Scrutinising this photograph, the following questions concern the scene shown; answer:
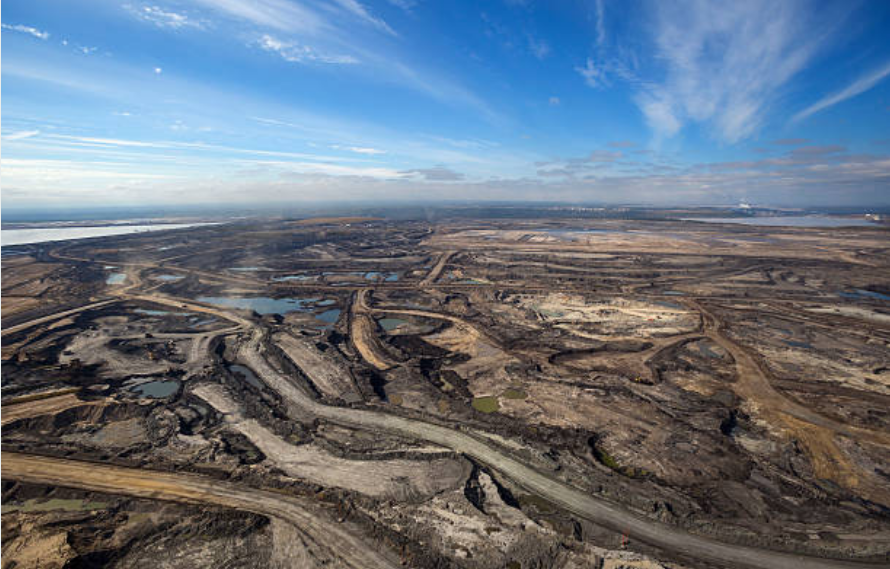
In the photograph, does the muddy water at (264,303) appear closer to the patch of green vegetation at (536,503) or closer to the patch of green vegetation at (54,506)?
the patch of green vegetation at (54,506)

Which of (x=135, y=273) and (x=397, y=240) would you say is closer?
(x=135, y=273)

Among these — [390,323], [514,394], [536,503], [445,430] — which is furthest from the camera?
[390,323]

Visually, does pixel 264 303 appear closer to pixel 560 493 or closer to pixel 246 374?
pixel 246 374

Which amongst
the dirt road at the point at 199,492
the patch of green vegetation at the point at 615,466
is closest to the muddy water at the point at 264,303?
the dirt road at the point at 199,492

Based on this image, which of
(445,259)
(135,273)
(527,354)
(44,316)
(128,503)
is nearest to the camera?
(128,503)

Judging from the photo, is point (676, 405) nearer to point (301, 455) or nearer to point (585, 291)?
point (301, 455)

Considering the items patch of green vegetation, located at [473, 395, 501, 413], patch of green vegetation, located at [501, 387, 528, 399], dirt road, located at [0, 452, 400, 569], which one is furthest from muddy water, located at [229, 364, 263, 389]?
patch of green vegetation, located at [501, 387, 528, 399]

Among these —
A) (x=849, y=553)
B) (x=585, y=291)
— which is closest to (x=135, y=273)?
(x=585, y=291)

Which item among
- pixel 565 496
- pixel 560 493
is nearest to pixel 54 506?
pixel 560 493
